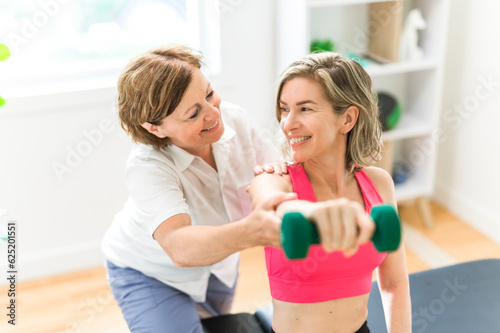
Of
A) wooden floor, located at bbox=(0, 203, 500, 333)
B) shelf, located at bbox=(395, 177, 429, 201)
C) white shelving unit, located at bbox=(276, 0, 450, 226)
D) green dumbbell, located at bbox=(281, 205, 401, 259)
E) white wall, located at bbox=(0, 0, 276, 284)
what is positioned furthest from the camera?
shelf, located at bbox=(395, 177, 429, 201)

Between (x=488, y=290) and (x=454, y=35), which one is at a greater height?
(x=454, y=35)

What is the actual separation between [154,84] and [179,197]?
0.99 ft

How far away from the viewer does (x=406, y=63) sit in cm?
293

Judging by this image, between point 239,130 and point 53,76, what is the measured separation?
4.41 ft

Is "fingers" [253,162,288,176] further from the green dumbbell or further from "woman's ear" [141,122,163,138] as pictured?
the green dumbbell

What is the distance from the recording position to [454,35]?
315 cm

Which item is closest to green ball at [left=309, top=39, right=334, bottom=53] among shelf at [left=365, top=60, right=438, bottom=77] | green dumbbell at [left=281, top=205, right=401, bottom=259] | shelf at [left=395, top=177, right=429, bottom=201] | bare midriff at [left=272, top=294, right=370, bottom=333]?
shelf at [left=365, top=60, right=438, bottom=77]

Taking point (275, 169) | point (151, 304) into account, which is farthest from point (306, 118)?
point (151, 304)

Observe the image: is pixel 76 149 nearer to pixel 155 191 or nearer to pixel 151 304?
pixel 151 304

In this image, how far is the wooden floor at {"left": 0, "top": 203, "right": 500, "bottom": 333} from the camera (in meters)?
2.53

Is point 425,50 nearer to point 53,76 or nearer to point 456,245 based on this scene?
point 456,245

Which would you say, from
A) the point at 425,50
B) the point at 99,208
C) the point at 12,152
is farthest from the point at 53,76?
the point at 425,50

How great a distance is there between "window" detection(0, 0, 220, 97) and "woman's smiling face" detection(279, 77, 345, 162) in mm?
1365

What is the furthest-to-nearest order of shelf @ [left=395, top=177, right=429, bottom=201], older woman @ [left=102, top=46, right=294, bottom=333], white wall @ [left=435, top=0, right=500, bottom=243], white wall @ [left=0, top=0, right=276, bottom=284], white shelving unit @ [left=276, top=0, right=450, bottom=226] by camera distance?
shelf @ [left=395, top=177, right=429, bottom=201]
white wall @ [left=435, top=0, right=500, bottom=243]
white shelving unit @ [left=276, top=0, right=450, bottom=226]
white wall @ [left=0, top=0, right=276, bottom=284]
older woman @ [left=102, top=46, right=294, bottom=333]
